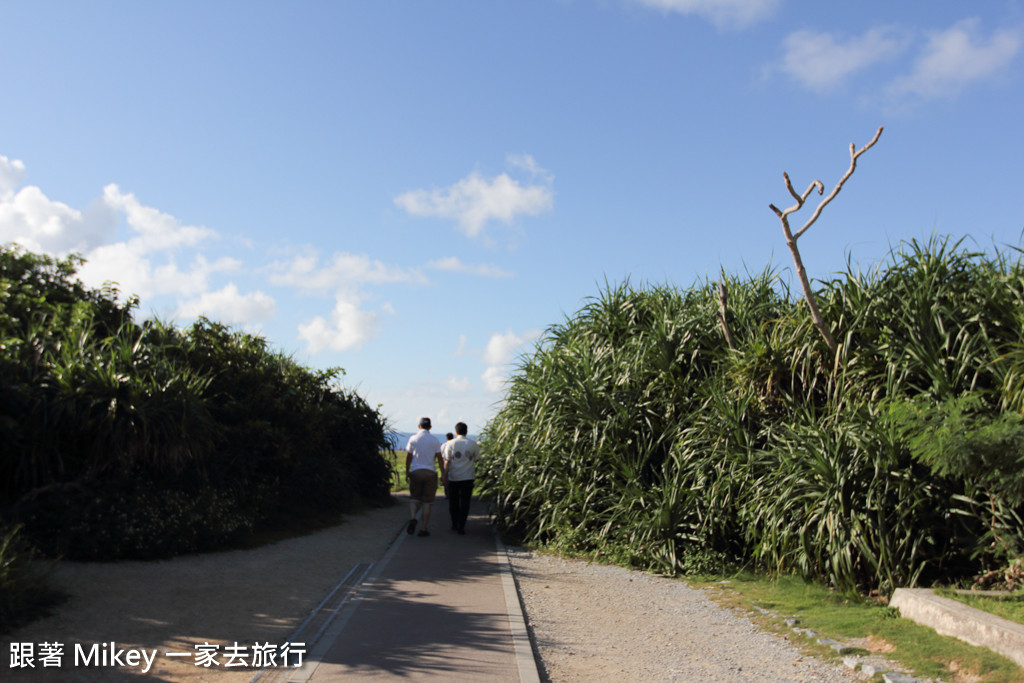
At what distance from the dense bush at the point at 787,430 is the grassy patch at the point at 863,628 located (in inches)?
10.7

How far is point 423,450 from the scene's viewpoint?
11.5m

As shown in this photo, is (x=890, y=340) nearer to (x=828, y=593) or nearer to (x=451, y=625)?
(x=828, y=593)

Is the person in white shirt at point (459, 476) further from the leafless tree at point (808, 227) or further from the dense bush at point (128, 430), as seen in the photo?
the leafless tree at point (808, 227)

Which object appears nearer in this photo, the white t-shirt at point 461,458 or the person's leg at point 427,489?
the person's leg at point 427,489

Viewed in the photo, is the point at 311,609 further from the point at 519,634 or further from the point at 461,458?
the point at 461,458

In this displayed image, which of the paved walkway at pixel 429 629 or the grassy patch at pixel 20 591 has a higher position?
the grassy patch at pixel 20 591

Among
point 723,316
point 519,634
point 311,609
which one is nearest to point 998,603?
point 519,634

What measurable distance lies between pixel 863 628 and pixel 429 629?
3644 millimetres

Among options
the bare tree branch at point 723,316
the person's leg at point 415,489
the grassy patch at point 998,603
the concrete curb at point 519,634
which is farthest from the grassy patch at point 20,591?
the bare tree branch at point 723,316

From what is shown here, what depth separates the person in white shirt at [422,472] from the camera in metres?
11.4

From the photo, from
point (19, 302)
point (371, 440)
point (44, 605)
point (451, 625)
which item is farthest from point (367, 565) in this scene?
point (371, 440)

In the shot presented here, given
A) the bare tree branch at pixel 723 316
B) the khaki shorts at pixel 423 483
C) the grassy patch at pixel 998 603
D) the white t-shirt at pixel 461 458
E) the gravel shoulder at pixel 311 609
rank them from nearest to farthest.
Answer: the gravel shoulder at pixel 311 609 → the grassy patch at pixel 998 603 → the bare tree branch at pixel 723 316 → the khaki shorts at pixel 423 483 → the white t-shirt at pixel 461 458

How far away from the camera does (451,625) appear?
242 inches

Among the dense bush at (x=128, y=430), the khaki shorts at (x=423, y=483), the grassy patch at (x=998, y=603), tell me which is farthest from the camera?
the khaki shorts at (x=423, y=483)
